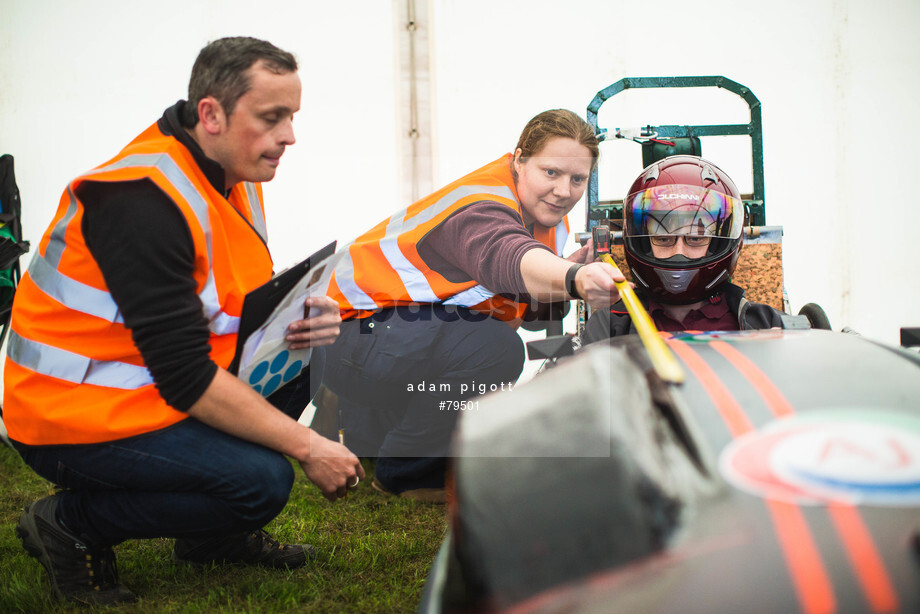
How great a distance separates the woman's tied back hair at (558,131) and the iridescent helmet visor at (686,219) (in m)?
0.43

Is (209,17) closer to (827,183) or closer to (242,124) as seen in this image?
(242,124)

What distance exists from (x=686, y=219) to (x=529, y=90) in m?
1.55

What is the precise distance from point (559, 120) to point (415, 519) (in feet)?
4.65

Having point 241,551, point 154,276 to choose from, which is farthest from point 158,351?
point 241,551

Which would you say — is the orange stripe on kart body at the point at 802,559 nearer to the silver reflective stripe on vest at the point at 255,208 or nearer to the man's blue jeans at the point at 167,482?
the man's blue jeans at the point at 167,482

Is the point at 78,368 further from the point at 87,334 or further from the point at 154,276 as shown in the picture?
the point at 154,276

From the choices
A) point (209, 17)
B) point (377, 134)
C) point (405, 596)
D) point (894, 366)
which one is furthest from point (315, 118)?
point (894, 366)

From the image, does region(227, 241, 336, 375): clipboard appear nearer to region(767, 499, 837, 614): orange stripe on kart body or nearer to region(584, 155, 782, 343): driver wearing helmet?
region(584, 155, 782, 343): driver wearing helmet

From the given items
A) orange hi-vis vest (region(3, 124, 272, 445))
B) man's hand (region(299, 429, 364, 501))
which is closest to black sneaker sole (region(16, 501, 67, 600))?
orange hi-vis vest (region(3, 124, 272, 445))

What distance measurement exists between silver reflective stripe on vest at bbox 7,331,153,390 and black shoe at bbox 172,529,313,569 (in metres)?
0.58

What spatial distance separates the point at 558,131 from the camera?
229 centimetres

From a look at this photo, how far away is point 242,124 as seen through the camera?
4.97 ft

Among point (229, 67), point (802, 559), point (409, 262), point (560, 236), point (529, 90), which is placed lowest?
point (802, 559)

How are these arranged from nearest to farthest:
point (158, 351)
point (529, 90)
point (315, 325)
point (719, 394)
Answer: point (719, 394)
point (158, 351)
point (315, 325)
point (529, 90)
